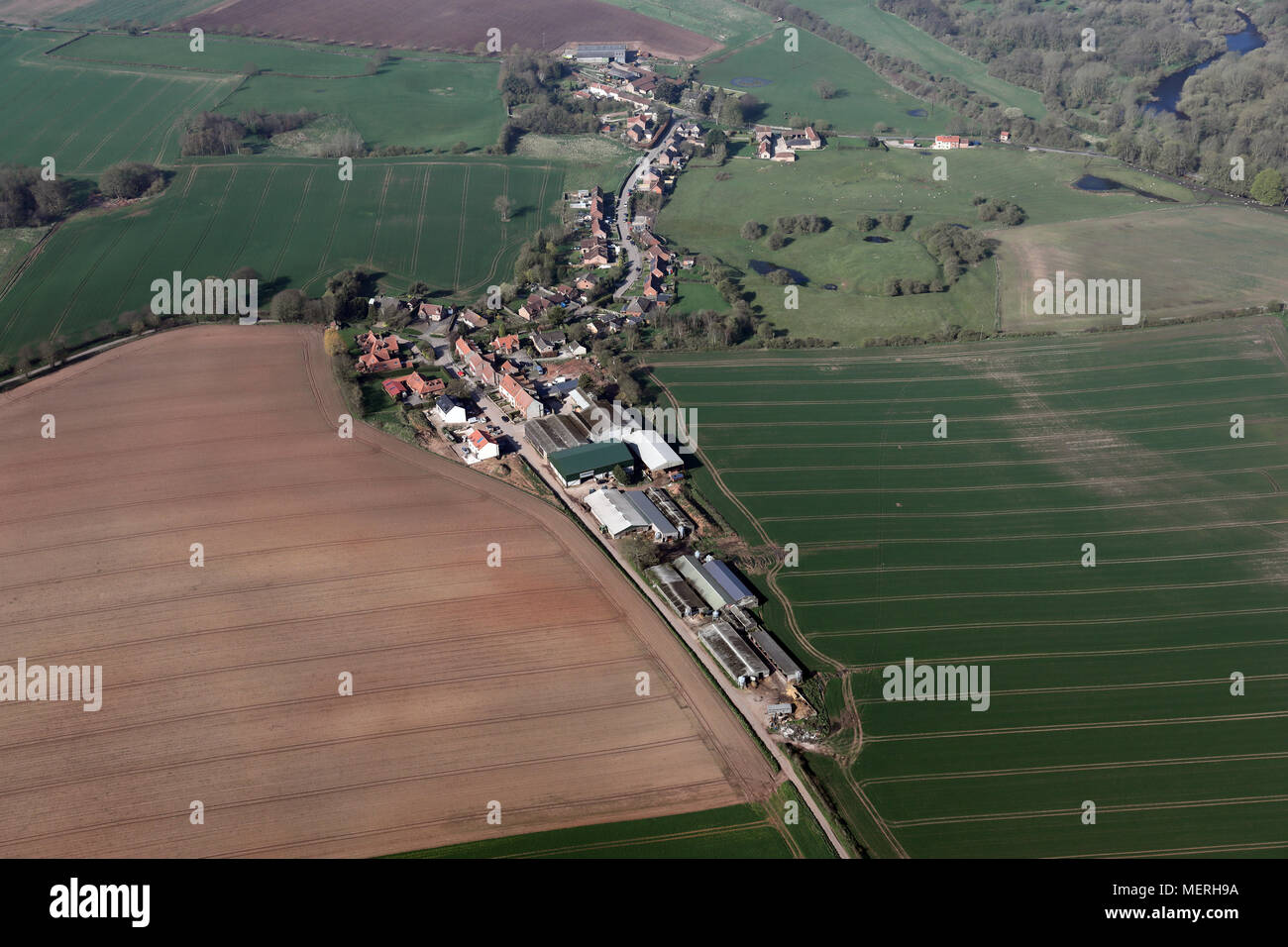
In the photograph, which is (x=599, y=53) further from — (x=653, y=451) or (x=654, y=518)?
(x=654, y=518)

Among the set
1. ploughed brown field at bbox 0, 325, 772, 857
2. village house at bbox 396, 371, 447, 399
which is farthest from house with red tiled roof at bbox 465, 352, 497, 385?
ploughed brown field at bbox 0, 325, 772, 857

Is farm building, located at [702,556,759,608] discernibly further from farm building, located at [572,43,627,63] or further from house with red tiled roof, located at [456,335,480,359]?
farm building, located at [572,43,627,63]

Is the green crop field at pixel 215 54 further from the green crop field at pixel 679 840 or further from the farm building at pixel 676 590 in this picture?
the green crop field at pixel 679 840

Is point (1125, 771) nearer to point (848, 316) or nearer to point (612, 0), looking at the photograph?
point (848, 316)

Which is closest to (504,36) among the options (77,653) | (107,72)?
(107,72)

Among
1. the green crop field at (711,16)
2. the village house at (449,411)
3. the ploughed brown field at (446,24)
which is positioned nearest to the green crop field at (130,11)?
the ploughed brown field at (446,24)
